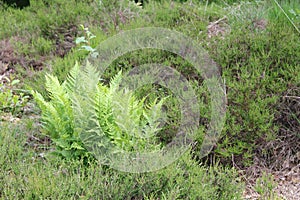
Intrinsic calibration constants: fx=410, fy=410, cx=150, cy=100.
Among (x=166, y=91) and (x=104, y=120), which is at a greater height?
(x=104, y=120)

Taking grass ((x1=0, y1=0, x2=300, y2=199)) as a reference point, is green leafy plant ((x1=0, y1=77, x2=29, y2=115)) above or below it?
below

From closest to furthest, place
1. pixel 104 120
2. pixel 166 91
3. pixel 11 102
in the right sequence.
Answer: pixel 104 120 → pixel 166 91 → pixel 11 102

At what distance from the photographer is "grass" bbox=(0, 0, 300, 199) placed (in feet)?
9.35

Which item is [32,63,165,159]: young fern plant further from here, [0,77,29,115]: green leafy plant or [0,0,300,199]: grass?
[0,77,29,115]: green leafy plant

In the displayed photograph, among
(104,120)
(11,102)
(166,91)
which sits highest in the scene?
(104,120)

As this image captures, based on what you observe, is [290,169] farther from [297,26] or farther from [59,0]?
[59,0]

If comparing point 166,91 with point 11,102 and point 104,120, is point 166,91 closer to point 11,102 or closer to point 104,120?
point 104,120

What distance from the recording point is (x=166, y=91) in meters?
4.28

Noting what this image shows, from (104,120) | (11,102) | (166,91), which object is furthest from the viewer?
(11,102)

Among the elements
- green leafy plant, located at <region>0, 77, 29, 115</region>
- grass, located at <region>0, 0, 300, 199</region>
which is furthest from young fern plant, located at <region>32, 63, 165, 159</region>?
green leafy plant, located at <region>0, 77, 29, 115</region>

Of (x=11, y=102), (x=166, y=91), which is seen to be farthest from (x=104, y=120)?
(x=11, y=102)

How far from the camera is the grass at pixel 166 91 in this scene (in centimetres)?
285

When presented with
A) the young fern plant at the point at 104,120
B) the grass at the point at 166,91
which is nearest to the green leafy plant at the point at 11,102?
the grass at the point at 166,91

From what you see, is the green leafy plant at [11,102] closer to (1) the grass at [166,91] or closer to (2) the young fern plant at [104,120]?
(1) the grass at [166,91]
